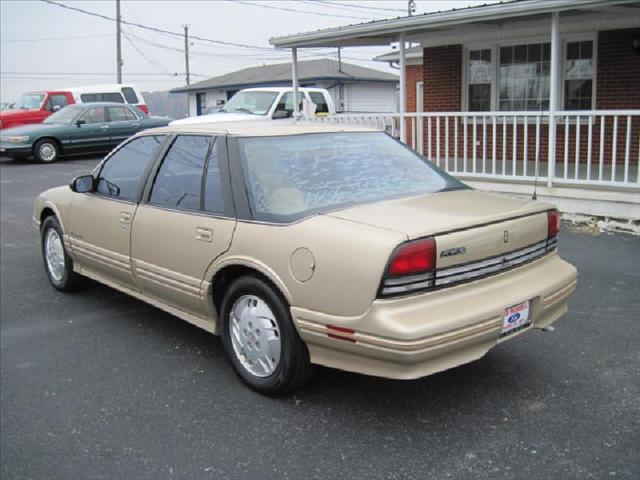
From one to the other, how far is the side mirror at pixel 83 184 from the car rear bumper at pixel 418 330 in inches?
110

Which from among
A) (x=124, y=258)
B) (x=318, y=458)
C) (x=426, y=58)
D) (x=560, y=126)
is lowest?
(x=318, y=458)

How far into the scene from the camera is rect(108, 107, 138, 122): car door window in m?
19.8

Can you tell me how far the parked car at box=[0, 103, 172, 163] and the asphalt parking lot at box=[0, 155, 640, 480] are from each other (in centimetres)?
1452

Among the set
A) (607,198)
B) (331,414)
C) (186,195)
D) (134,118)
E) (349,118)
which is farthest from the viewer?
(134,118)

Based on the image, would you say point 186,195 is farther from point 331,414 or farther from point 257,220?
point 331,414

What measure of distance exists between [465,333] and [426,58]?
11080mm

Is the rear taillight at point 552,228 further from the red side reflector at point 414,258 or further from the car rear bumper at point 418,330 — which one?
the red side reflector at point 414,258

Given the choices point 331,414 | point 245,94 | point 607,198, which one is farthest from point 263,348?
point 245,94

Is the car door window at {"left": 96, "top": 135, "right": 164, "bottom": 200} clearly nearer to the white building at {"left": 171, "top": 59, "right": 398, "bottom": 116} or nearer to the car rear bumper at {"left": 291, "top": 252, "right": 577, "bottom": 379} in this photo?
the car rear bumper at {"left": 291, "top": 252, "right": 577, "bottom": 379}

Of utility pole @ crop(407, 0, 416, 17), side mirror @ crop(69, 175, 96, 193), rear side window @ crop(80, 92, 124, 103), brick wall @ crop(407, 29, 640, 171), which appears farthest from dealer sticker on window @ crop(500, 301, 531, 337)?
utility pole @ crop(407, 0, 416, 17)

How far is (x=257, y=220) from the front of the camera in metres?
4.02

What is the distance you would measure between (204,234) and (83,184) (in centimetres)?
184

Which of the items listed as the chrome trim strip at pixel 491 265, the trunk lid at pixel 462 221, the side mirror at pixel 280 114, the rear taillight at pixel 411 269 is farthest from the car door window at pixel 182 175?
the side mirror at pixel 280 114

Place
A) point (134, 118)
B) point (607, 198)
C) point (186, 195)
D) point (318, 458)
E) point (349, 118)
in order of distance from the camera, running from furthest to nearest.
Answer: point (134, 118), point (349, 118), point (607, 198), point (186, 195), point (318, 458)
